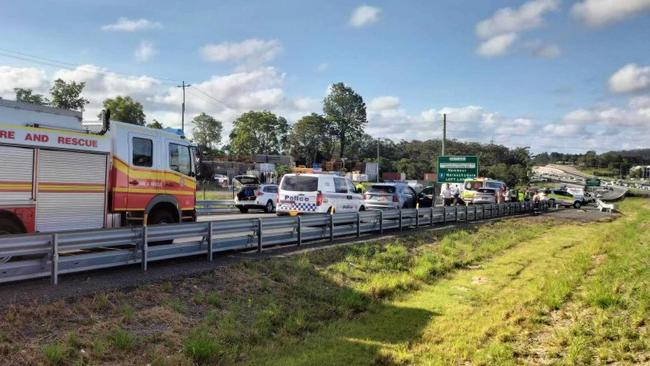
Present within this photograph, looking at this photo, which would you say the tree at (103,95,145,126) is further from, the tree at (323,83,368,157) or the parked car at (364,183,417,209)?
the parked car at (364,183,417,209)

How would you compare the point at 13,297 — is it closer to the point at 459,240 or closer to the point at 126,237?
the point at 126,237

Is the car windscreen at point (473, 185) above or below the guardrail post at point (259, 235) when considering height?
above

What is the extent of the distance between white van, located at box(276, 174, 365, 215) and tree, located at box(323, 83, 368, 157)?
104m

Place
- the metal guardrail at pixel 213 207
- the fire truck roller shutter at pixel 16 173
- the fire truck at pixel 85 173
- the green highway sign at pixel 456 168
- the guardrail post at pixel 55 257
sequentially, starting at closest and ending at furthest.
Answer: the guardrail post at pixel 55 257, the fire truck roller shutter at pixel 16 173, the fire truck at pixel 85 173, the metal guardrail at pixel 213 207, the green highway sign at pixel 456 168

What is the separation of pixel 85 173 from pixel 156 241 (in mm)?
1821

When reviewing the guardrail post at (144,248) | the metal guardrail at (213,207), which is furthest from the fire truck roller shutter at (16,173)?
the metal guardrail at (213,207)

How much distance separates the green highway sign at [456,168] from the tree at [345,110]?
8251cm

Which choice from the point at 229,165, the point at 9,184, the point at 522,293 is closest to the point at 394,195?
the point at 522,293

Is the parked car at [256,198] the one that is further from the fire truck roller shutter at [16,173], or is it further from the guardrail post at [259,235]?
the fire truck roller shutter at [16,173]

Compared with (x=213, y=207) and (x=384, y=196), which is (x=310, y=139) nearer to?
(x=213, y=207)

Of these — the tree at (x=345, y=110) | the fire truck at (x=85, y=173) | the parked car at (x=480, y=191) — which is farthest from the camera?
the tree at (x=345, y=110)

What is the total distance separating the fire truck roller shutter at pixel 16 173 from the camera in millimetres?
8820

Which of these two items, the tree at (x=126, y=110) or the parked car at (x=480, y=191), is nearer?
the parked car at (x=480, y=191)

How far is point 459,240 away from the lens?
18.7m
